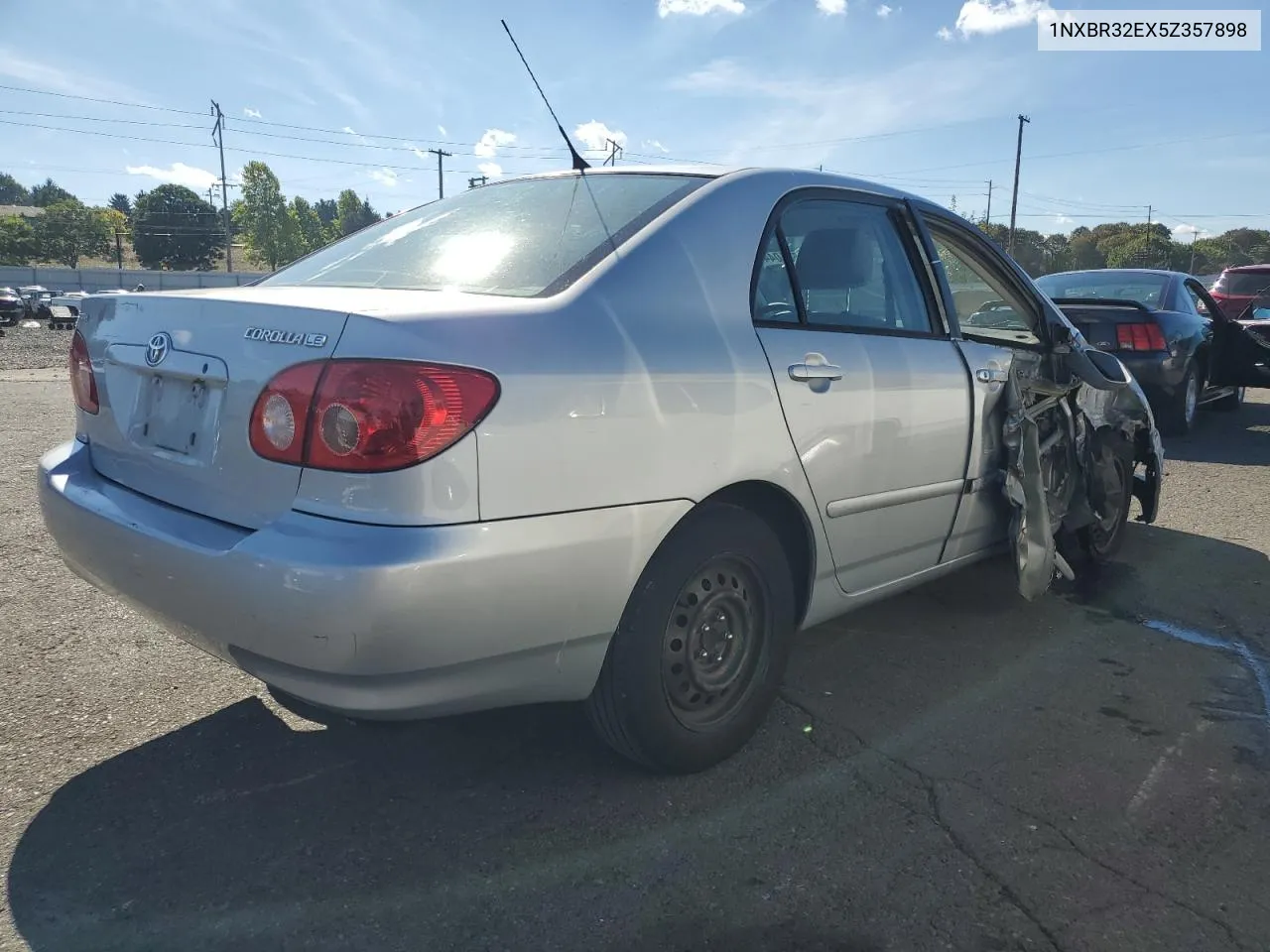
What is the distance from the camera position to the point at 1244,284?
15.8 metres

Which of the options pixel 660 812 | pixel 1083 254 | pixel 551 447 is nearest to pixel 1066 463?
pixel 660 812

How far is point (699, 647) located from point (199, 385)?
4.62 feet

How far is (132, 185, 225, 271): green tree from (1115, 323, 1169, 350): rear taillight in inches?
4241

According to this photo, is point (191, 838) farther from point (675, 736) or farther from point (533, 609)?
point (675, 736)

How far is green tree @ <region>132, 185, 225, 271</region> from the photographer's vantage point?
100875 millimetres

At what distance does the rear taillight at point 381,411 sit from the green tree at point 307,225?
104741 mm

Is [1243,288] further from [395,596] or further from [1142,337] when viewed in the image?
[395,596]

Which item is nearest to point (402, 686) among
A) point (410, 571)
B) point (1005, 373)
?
point (410, 571)

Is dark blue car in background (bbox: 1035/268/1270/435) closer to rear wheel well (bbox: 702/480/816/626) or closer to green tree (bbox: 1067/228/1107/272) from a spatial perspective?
rear wheel well (bbox: 702/480/816/626)

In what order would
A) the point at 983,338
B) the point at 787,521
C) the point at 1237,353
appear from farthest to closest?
1. the point at 1237,353
2. the point at 983,338
3. the point at 787,521

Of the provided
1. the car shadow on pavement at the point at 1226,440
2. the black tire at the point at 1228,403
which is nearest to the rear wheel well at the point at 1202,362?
the car shadow on pavement at the point at 1226,440

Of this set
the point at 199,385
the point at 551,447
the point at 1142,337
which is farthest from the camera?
the point at 1142,337

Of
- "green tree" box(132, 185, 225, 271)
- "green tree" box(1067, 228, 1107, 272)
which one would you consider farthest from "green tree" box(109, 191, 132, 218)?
"green tree" box(1067, 228, 1107, 272)

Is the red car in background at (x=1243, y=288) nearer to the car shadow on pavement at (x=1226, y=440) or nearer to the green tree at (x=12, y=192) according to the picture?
the car shadow on pavement at (x=1226, y=440)
